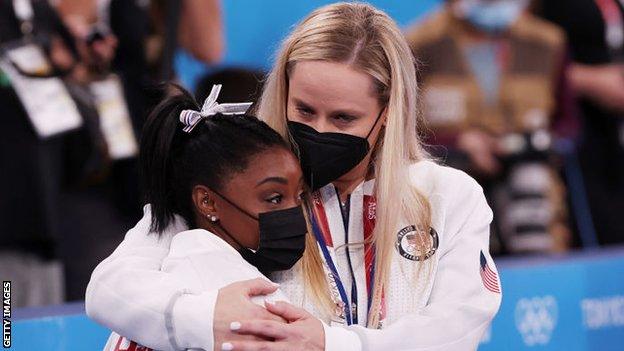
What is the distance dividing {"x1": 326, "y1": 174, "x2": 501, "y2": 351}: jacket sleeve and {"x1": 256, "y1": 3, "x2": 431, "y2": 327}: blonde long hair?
0.09 m

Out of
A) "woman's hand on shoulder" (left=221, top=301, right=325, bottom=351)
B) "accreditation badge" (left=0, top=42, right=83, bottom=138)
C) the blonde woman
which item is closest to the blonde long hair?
the blonde woman

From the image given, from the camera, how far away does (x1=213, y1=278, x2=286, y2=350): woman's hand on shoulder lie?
3215mm

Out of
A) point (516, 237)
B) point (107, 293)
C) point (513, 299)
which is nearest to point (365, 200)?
point (107, 293)

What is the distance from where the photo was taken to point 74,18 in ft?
19.2

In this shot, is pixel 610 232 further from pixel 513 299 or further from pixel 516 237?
pixel 513 299

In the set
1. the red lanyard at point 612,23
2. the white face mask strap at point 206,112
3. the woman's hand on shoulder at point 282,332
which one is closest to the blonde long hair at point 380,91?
the white face mask strap at point 206,112

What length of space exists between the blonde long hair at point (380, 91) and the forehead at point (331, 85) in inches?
0.8

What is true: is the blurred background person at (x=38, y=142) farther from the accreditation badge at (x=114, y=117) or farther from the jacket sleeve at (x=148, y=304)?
the jacket sleeve at (x=148, y=304)

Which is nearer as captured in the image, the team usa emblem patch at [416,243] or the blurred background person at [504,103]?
the team usa emblem patch at [416,243]

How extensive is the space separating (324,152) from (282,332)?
0.55 metres

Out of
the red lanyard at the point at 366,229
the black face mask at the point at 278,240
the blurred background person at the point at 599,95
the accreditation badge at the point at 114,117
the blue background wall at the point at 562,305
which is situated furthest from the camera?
the blurred background person at the point at 599,95

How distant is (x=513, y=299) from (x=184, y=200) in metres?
2.56

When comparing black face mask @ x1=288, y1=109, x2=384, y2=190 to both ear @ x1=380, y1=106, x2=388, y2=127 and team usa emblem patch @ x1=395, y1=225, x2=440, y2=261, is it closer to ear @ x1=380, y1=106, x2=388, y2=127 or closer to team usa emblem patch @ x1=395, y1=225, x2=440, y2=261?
ear @ x1=380, y1=106, x2=388, y2=127

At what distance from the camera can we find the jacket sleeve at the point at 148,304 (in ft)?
10.6
